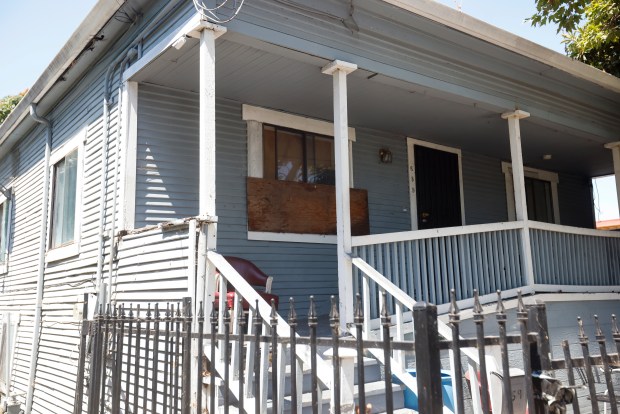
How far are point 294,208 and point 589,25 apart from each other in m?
6.81

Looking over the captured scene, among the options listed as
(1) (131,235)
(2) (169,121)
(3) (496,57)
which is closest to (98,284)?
(1) (131,235)

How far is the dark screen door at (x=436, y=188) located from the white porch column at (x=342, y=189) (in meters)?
3.49

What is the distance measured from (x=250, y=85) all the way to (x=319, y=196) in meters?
1.83

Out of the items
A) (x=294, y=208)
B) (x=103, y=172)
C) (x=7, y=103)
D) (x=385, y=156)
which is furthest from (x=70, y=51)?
(x=7, y=103)

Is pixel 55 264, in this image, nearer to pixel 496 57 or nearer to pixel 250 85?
pixel 250 85

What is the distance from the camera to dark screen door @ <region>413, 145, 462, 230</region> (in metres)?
8.84

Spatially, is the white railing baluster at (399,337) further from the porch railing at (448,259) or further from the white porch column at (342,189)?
the porch railing at (448,259)

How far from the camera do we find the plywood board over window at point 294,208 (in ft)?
22.8

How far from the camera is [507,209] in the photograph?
10289 mm

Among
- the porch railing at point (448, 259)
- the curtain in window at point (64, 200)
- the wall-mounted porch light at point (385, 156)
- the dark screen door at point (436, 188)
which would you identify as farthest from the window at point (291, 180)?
the curtain in window at point (64, 200)

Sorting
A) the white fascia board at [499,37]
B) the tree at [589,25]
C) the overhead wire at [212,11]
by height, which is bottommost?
the overhead wire at [212,11]

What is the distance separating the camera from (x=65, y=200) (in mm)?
7902

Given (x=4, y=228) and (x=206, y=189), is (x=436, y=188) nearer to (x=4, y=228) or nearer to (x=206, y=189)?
(x=206, y=189)

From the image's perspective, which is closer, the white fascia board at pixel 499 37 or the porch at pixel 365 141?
the porch at pixel 365 141
